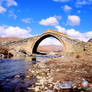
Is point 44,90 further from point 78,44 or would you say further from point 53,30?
point 53,30

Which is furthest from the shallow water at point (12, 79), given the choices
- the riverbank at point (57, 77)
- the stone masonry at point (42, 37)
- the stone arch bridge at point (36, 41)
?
the stone arch bridge at point (36, 41)

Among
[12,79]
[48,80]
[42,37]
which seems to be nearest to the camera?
[48,80]

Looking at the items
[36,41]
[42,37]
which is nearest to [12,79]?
[36,41]

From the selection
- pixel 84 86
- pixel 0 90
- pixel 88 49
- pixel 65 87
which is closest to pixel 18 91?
pixel 0 90

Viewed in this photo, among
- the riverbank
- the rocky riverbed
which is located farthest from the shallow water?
the riverbank

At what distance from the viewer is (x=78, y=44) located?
35.7m

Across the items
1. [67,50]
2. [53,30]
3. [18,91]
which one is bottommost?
[18,91]

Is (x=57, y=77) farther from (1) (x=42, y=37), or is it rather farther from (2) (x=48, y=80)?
(1) (x=42, y=37)

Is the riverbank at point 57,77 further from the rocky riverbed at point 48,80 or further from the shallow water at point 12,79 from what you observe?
the shallow water at point 12,79

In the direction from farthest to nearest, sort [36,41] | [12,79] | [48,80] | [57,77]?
[36,41], [57,77], [12,79], [48,80]

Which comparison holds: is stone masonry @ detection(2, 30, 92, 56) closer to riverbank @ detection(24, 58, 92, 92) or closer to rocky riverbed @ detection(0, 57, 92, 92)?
riverbank @ detection(24, 58, 92, 92)

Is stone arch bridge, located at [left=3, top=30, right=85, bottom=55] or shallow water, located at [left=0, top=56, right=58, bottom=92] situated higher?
stone arch bridge, located at [left=3, top=30, right=85, bottom=55]

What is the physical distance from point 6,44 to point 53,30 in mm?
16073

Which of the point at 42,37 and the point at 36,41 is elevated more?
the point at 42,37
